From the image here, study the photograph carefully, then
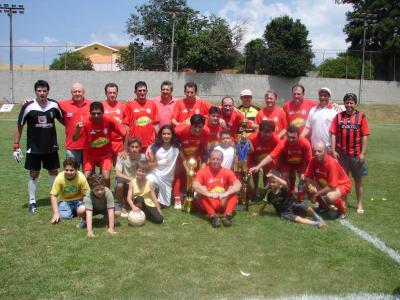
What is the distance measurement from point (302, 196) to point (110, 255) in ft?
11.7

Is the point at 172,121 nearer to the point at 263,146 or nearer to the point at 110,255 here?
the point at 263,146

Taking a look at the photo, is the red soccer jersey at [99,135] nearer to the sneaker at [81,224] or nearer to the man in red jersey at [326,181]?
the sneaker at [81,224]

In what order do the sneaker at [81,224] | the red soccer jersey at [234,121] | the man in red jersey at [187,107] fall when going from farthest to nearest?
the red soccer jersey at [234,121] < the man in red jersey at [187,107] < the sneaker at [81,224]

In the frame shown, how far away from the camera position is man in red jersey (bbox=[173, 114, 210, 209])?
23.2 ft

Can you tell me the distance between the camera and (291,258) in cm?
475

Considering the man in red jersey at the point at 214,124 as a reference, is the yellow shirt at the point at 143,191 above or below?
below

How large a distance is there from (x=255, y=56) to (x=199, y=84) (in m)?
6.55

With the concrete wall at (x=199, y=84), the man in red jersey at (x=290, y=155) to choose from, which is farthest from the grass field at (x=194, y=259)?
the concrete wall at (x=199, y=84)

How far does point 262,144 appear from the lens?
7.18 metres

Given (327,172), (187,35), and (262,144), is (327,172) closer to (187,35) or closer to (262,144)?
(262,144)

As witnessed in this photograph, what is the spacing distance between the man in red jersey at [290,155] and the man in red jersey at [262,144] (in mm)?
192

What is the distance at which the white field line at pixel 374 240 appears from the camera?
489 cm

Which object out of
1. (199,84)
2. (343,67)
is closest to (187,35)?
(199,84)

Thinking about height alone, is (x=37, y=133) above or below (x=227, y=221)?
above
